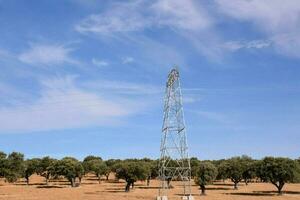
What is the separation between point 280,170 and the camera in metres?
104

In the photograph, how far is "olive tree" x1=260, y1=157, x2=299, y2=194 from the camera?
103438mm

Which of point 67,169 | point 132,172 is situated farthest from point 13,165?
point 132,172

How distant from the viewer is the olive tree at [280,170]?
339 ft

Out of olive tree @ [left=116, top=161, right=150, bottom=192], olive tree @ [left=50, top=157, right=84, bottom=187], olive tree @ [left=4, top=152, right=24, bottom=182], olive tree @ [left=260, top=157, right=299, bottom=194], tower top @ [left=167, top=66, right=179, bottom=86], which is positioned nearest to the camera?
tower top @ [left=167, top=66, right=179, bottom=86]

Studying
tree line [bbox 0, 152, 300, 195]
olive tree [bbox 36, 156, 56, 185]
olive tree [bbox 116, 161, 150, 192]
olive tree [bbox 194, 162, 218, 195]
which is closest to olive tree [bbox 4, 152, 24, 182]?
tree line [bbox 0, 152, 300, 195]

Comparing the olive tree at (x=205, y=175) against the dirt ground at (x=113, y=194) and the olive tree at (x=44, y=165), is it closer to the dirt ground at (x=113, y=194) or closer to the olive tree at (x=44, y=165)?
the dirt ground at (x=113, y=194)

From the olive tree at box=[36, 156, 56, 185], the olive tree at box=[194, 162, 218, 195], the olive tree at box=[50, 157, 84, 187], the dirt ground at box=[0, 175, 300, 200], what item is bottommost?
the dirt ground at box=[0, 175, 300, 200]

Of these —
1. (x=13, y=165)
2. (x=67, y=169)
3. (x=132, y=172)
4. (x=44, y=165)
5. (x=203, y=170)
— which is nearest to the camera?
(x=203, y=170)

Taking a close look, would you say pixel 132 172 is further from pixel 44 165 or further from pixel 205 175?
pixel 44 165

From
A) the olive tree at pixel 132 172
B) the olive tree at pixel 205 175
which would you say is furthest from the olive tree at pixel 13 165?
the olive tree at pixel 205 175

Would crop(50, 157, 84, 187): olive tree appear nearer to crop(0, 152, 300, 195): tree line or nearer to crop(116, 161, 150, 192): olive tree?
crop(0, 152, 300, 195): tree line

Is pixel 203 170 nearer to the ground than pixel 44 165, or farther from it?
nearer to the ground

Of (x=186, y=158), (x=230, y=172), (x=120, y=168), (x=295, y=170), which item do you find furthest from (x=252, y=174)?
(x=186, y=158)

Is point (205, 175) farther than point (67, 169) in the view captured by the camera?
No
